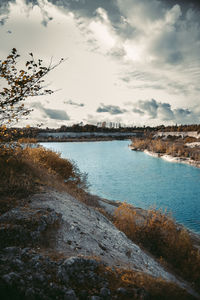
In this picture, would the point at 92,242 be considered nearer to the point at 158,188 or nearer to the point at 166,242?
the point at 166,242

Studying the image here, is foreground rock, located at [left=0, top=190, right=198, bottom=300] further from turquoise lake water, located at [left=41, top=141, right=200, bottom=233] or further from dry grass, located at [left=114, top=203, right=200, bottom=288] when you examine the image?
turquoise lake water, located at [left=41, top=141, right=200, bottom=233]

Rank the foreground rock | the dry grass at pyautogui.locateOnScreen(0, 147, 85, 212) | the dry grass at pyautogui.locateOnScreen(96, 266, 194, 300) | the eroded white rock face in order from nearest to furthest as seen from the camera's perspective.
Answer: the foreground rock → the dry grass at pyautogui.locateOnScreen(96, 266, 194, 300) → the eroded white rock face → the dry grass at pyautogui.locateOnScreen(0, 147, 85, 212)

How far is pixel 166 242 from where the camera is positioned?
7348 mm

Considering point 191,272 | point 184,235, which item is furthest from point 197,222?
point 191,272

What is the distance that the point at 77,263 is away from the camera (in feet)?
10.3

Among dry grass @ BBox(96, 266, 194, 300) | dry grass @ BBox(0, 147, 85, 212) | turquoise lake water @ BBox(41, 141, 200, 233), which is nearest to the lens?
dry grass @ BBox(96, 266, 194, 300)

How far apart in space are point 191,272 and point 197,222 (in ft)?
26.0

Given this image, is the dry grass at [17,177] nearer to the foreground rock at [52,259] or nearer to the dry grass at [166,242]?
the foreground rock at [52,259]

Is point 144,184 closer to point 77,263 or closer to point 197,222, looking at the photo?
point 197,222

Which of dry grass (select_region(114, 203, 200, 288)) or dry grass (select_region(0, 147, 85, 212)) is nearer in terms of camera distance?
dry grass (select_region(0, 147, 85, 212))

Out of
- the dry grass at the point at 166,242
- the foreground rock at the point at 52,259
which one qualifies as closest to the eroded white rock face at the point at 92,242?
the foreground rock at the point at 52,259

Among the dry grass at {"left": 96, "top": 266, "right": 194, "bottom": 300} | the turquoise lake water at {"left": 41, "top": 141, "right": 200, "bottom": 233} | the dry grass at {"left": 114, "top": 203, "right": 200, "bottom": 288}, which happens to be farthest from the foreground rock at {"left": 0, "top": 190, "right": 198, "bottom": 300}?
the turquoise lake water at {"left": 41, "top": 141, "right": 200, "bottom": 233}

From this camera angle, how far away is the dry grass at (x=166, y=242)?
20.6 ft

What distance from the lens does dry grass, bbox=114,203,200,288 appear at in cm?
629
